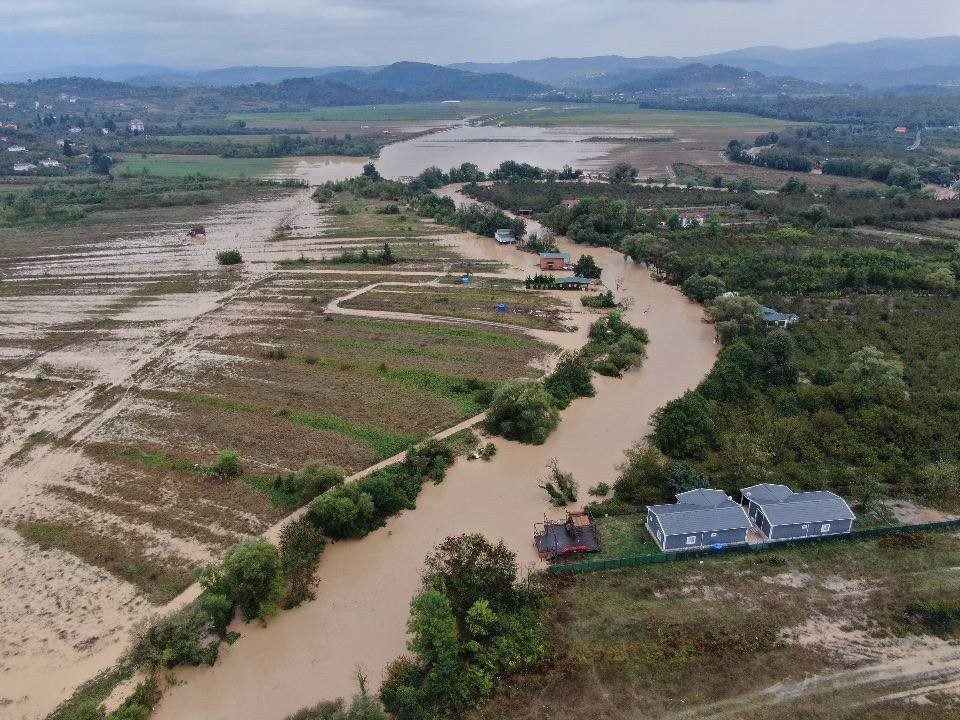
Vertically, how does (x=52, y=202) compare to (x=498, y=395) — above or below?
above

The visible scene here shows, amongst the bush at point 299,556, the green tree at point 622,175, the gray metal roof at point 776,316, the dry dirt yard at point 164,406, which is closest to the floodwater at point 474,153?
A: the green tree at point 622,175

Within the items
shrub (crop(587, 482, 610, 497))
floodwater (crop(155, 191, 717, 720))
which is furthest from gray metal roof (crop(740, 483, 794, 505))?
floodwater (crop(155, 191, 717, 720))

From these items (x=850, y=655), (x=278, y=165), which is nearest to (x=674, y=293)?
Result: (x=850, y=655)

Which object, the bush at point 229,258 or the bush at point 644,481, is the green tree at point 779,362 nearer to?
the bush at point 644,481

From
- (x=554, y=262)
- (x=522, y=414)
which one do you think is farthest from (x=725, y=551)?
(x=554, y=262)

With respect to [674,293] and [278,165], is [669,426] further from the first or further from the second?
[278,165]

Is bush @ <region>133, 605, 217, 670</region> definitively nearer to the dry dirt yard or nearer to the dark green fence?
the dry dirt yard

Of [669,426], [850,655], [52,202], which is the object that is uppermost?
[52,202]
